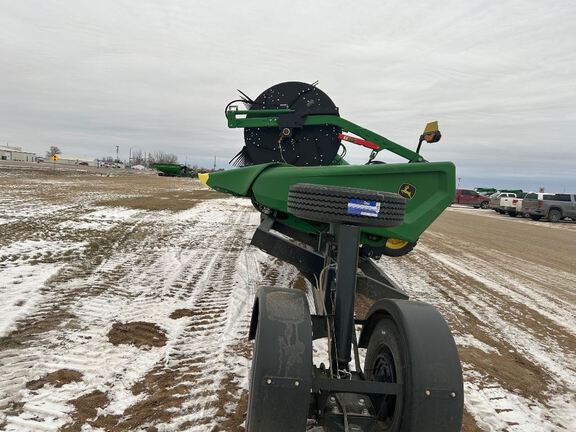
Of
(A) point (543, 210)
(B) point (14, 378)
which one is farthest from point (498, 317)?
(A) point (543, 210)

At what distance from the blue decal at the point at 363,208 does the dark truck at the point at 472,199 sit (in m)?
40.5

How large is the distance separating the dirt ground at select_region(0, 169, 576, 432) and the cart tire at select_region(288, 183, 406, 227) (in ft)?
4.71

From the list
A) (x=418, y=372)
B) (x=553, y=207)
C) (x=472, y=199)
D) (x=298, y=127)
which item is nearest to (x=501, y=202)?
(x=553, y=207)

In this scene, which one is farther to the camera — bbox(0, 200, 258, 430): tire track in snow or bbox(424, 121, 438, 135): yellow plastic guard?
bbox(424, 121, 438, 135): yellow plastic guard

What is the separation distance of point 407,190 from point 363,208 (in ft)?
5.13

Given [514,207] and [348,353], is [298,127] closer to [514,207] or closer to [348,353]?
[348,353]

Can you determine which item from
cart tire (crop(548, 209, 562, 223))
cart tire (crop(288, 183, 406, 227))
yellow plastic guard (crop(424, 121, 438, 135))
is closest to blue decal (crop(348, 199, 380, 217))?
cart tire (crop(288, 183, 406, 227))

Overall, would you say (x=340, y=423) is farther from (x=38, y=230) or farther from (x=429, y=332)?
(x=38, y=230)

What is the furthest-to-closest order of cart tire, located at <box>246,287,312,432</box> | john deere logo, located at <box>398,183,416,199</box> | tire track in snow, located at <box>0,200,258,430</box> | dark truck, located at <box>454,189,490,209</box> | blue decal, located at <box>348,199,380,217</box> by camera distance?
dark truck, located at <box>454,189,490,209</box> < john deere logo, located at <box>398,183,416,199</box> < tire track in snow, located at <box>0,200,258,430</box> < blue decal, located at <box>348,199,380,217</box> < cart tire, located at <box>246,287,312,432</box>

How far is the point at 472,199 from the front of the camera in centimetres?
3959

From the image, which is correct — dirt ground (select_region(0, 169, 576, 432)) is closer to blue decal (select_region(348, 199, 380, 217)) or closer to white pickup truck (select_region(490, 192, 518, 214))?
blue decal (select_region(348, 199, 380, 217))

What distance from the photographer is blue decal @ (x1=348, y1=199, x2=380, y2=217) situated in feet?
6.60

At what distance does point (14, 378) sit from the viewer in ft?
9.13

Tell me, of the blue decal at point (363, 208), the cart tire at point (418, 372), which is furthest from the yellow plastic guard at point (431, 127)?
the cart tire at point (418, 372)
